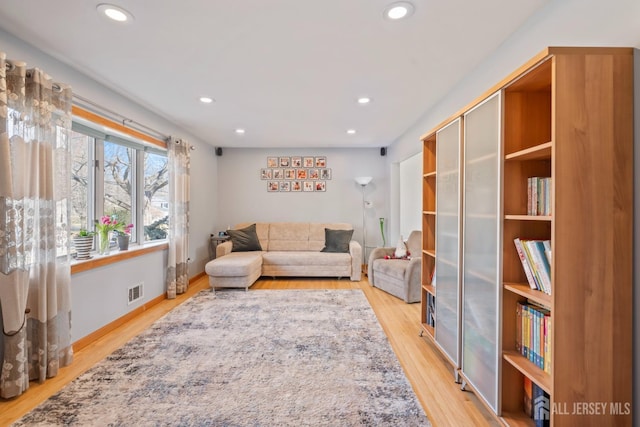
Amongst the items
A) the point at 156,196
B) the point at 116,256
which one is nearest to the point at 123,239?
the point at 116,256

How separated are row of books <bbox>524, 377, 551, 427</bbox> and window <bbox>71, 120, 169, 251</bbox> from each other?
3.76 metres

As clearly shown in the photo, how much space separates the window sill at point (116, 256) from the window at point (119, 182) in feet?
0.67

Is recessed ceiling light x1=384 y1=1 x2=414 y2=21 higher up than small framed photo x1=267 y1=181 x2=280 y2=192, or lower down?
higher up

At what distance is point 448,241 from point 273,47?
1.93 m

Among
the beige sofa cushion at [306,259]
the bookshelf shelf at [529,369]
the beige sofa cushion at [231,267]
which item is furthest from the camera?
the beige sofa cushion at [306,259]

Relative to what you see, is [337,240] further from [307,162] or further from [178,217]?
[178,217]

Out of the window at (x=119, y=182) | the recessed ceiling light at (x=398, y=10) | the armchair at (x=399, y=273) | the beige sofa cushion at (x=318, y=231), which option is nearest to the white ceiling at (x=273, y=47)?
the recessed ceiling light at (x=398, y=10)

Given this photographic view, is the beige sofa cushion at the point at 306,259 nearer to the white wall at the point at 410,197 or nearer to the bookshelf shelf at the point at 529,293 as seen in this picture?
the white wall at the point at 410,197

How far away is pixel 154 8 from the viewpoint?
173cm

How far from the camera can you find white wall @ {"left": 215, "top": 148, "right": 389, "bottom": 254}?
598cm

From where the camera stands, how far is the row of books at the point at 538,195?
1.47 meters

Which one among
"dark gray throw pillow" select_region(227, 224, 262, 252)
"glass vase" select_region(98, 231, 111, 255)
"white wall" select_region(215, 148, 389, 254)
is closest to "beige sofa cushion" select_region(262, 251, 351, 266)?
"dark gray throw pillow" select_region(227, 224, 262, 252)

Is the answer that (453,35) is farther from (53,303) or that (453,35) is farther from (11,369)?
(11,369)

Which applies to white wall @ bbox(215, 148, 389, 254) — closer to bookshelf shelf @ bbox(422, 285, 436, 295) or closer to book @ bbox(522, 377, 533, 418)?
bookshelf shelf @ bbox(422, 285, 436, 295)
